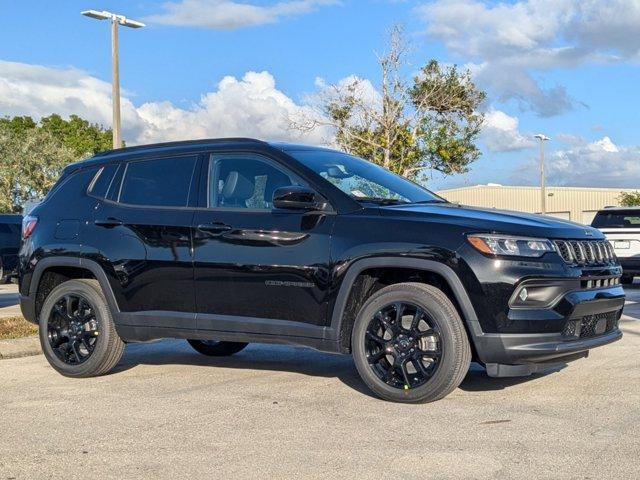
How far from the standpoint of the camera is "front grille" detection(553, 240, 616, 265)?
596cm

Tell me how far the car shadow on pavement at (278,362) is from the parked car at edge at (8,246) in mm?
12189

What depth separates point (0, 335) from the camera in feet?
31.4

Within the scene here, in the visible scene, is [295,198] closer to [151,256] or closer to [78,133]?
[151,256]

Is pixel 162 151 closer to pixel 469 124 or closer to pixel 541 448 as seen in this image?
pixel 541 448

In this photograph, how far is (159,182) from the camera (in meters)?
7.32

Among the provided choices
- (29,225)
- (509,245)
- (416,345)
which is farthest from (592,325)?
(29,225)

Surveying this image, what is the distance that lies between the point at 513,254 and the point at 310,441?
5.84 feet

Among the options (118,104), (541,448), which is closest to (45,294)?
(541,448)

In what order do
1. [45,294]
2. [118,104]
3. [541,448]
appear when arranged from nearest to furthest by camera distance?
[541,448] < [45,294] < [118,104]

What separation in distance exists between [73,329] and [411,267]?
3.12 meters

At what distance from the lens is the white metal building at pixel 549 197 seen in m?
72.2

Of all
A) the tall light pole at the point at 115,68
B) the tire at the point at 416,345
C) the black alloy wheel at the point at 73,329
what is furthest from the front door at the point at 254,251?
the tall light pole at the point at 115,68

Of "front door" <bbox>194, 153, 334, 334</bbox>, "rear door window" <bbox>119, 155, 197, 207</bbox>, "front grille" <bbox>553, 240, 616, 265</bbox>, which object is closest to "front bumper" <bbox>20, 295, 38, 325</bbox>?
"rear door window" <bbox>119, 155, 197, 207</bbox>

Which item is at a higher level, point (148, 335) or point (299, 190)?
point (299, 190)
